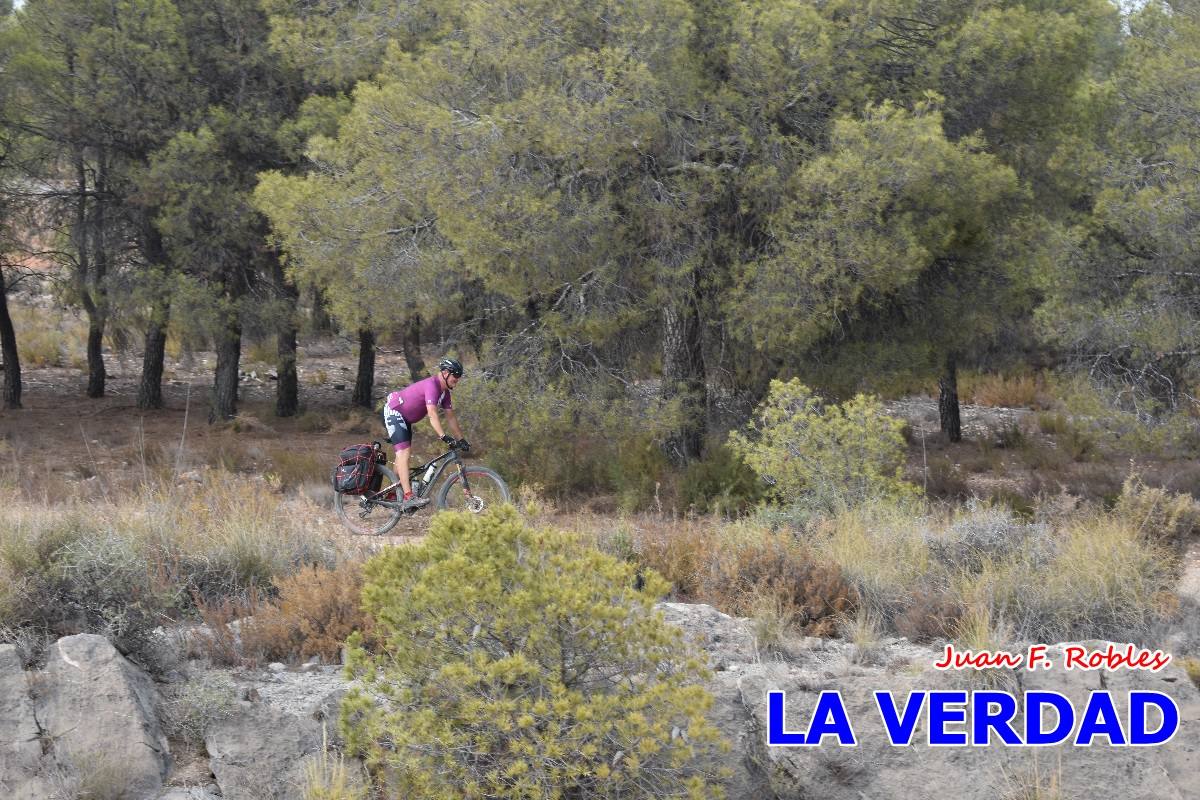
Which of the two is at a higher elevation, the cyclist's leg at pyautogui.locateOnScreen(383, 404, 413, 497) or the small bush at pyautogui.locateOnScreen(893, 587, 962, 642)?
the cyclist's leg at pyautogui.locateOnScreen(383, 404, 413, 497)

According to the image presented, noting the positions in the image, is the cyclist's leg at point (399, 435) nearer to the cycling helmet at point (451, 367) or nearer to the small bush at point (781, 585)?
the cycling helmet at point (451, 367)

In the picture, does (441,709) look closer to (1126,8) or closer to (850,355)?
(850,355)

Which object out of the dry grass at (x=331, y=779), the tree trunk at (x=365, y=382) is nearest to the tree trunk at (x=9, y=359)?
the tree trunk at (x=365, y=382)

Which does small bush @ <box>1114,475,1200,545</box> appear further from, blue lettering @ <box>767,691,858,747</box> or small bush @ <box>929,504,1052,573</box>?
blue lettering @ <box>767,691,858,747</box>

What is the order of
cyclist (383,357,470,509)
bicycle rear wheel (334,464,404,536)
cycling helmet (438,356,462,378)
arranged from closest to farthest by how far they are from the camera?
cycling helmet (438,356,462,378) → cyclist (383,357,470,509) → bicycle rear wheel (334,464,404,536)

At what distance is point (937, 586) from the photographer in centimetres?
793

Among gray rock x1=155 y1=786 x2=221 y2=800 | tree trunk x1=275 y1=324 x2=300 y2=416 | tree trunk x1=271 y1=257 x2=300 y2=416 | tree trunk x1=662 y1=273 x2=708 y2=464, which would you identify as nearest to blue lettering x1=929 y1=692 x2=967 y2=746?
gray rock x1=155 y1=786 x2=221 y2=800

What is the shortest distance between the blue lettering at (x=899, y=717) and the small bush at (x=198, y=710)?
3125 millimetres

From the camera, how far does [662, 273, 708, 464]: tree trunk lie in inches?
613

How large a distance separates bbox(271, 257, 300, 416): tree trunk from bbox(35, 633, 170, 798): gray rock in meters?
15.6

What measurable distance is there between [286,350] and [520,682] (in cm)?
1931

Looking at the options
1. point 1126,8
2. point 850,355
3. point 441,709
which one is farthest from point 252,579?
point 1126,8

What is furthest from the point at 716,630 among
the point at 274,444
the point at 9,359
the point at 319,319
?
the point at 9,359

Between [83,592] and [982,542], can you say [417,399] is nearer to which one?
[83,592]
